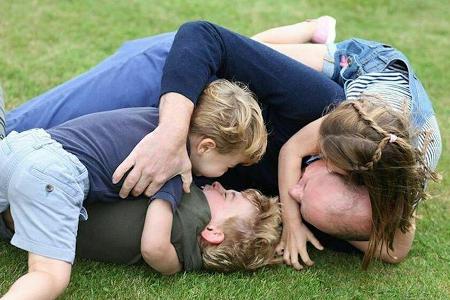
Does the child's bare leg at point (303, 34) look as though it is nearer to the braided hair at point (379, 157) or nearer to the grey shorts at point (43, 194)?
the braided hair at point (379, 157)

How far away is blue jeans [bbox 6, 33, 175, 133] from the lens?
320 centimetres

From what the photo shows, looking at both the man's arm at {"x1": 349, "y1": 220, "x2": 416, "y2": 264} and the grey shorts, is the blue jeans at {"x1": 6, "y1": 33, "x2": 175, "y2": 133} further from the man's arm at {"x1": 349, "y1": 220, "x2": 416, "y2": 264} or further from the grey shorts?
the man's arm at {"x1": 349, "y1": 220, "x2": 416, "y2": 264}

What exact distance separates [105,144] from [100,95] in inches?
30.1

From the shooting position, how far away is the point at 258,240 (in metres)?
2.70

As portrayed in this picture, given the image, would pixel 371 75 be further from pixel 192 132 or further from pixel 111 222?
pixel 111 222

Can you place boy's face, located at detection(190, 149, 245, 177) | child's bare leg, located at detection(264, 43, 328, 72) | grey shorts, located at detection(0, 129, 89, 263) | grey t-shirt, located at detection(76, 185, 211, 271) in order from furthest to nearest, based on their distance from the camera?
child's bare leg, located at detection(264, 43, 328, 72) → boy's face, located at detection(190, 149, 245, 177) → grey t-shirt, located at detection(76, 185, 211, 271) → grey shorts, located at detection(0, 129, 89, 263)

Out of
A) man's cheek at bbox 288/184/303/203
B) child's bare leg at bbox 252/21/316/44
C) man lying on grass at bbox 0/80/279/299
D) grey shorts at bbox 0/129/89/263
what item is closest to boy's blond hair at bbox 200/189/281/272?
man lying on grass at bbox 0/80/279/299

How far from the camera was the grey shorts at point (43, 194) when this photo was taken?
2.28 m

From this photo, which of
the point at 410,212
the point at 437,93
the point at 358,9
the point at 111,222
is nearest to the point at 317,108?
the point at 410,212

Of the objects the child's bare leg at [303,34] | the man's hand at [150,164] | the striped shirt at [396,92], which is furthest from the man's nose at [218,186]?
the child's bare leg at [303,34]

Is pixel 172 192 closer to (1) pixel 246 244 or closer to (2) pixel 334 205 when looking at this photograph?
(1) pixel 246 244

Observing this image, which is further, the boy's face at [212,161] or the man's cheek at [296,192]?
the man's cheek at [296,192]

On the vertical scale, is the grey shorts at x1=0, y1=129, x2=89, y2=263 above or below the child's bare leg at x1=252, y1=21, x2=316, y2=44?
above

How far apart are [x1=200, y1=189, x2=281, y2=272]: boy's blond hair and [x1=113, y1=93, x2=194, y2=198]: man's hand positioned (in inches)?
12.6
